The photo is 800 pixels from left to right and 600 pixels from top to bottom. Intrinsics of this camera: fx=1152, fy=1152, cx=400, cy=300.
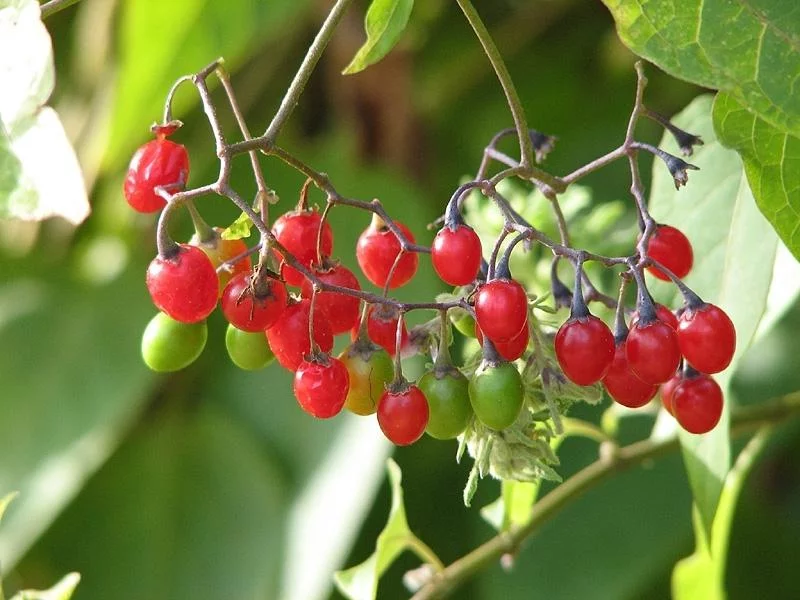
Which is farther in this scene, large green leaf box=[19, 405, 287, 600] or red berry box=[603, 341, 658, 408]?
large green leaf box=[19, 405, 287, 600]

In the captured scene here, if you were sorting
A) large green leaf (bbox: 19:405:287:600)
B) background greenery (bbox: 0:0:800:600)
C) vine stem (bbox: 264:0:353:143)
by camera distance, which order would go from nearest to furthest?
1. vine stem (bbox: 264:0:353:143)
2. background greenery (bbox: 0:0:800:600)
3. large green leaf (bbox: 19:405:287:600)

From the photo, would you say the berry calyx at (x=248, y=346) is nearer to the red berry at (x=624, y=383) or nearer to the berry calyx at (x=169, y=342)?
the berry calyx at (x=169, y=342)

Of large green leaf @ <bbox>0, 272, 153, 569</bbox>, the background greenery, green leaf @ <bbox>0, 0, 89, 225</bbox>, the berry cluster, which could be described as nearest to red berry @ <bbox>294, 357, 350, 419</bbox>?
the berry cluster

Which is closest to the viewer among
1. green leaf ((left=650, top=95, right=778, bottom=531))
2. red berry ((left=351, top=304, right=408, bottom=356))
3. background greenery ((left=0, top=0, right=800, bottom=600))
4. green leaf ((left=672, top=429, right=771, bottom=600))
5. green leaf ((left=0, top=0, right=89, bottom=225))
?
green leaf ((left=0, top=0, right=89, bottom=225))

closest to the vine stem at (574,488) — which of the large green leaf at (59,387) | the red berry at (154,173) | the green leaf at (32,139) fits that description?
the red berry at (154,173)

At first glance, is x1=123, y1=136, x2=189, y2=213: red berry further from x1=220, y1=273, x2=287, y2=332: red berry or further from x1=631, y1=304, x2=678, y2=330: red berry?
x1=631, y1=304, x2=678, y2=330: red berry
